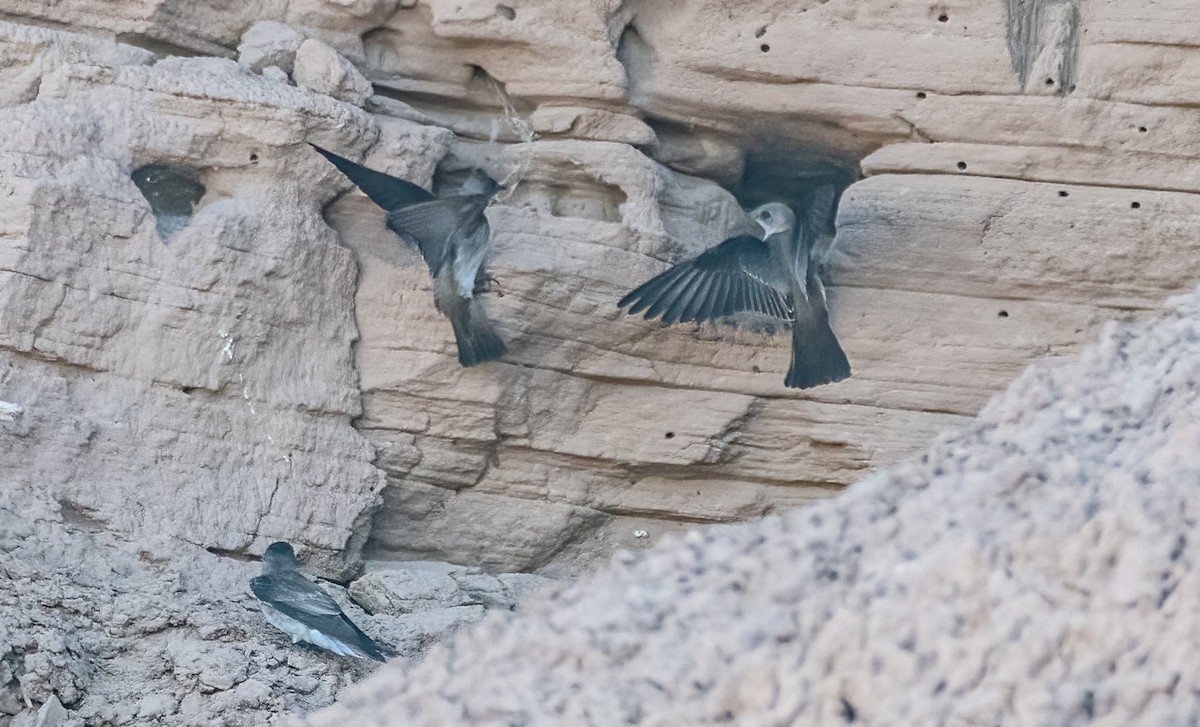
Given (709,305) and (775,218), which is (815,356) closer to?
(709,305)

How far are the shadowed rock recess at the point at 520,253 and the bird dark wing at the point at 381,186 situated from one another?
24 centimetres

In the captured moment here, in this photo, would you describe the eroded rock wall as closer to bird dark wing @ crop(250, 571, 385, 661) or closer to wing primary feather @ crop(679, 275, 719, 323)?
wing primary feather @ crop(679, 275, 719, 323)

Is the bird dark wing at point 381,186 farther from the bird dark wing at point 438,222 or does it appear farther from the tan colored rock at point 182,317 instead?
the tan colored rock at point 182,317

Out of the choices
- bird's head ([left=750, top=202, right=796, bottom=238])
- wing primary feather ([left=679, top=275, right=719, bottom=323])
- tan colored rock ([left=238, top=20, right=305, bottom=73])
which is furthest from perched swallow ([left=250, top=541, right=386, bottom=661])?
bird's head ([left=750, top=202, right=796, bottom=238])

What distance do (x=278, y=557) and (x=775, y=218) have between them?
1.99 meters

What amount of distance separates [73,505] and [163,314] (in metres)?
0.66

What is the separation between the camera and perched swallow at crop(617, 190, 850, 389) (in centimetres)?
471

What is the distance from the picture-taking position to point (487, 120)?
5.36 metres

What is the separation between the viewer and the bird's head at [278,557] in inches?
176

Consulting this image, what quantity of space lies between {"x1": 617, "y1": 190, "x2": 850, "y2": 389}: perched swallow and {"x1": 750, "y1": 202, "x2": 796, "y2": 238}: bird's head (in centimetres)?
9

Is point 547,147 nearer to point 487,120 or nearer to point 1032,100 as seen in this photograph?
point 487,120

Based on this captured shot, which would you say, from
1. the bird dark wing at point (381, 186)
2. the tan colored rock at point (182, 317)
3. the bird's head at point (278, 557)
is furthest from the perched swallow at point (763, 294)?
the bird's head at point (278, 557)

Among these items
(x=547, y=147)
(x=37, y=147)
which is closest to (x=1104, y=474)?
(x=547, y=147)

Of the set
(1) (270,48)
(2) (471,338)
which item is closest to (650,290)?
(2) (471,338)
